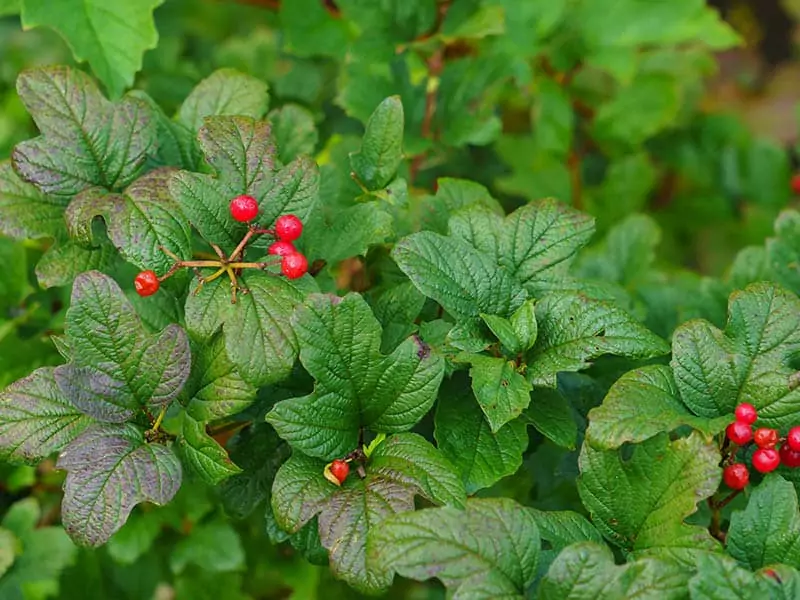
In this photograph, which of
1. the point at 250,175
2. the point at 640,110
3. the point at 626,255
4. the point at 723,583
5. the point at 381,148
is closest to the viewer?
the point at 723,583

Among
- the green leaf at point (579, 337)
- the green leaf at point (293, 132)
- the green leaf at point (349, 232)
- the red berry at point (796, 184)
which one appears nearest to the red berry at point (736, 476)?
the green leaf at point (579, 337)

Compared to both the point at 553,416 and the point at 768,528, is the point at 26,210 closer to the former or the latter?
the point at 553,416

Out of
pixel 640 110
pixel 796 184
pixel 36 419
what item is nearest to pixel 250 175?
pixel 36 419

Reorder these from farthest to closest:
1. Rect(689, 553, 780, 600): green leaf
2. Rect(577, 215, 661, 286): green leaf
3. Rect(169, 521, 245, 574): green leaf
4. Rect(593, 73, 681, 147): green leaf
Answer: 1. Rect(593, 73, 681, 147): green leaf
2. Rect(577, 215, 661, 286): green leaf
3. Rect(169, 521, 245, 574): green leaf
4. Rect(689, 553, 780, 600): green leaf

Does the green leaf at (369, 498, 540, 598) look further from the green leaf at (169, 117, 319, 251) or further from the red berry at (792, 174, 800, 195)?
the red berry at (792, 174, 800, 195)

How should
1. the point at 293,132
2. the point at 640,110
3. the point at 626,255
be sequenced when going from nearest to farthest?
the point at 293,132, the point at 626,255, the point at 640,110

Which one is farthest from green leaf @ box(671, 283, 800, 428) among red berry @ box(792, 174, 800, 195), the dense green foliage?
red berry @ box(792, 174, 800, 195)
